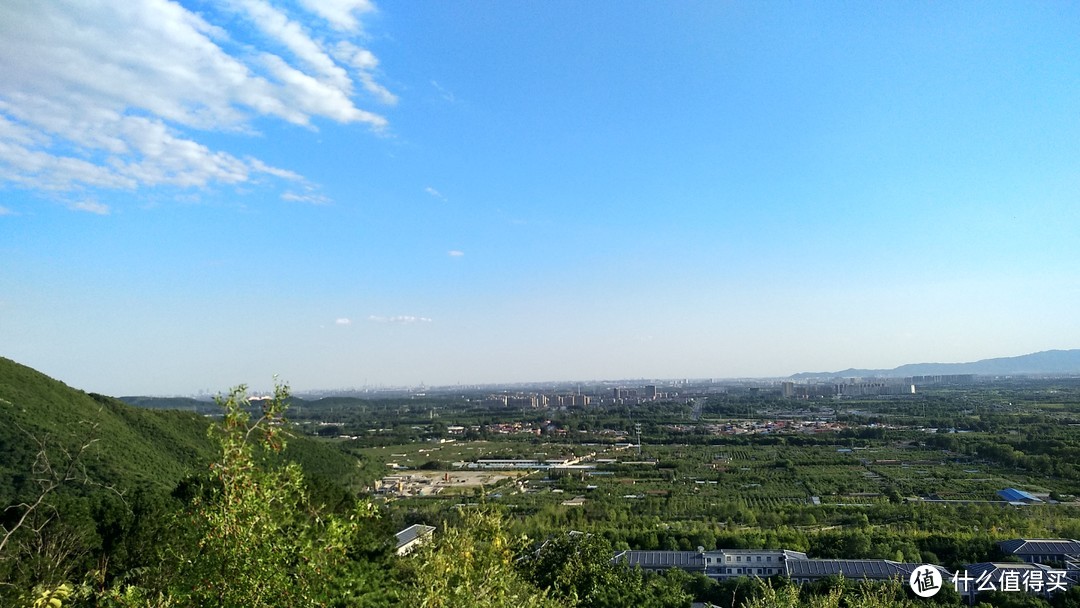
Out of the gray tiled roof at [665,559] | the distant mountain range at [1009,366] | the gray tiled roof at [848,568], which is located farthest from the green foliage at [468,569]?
the distant mountain range at [1009,366]

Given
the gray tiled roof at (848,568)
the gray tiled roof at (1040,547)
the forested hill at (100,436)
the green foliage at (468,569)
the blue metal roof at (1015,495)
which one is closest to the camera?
the green foliage at (468,569)

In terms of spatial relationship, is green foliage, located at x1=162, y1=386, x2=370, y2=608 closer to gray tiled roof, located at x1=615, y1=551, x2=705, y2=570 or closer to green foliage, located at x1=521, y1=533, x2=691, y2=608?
green foliage, located at x1=521, y1=533, x2=691, y2=608

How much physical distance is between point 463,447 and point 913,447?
2824 centimetres

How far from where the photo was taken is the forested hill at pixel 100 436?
14.4 m

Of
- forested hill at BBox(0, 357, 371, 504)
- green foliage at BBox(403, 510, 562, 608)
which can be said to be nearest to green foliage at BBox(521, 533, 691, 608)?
green foliage at BBox(403, 510, 562, 608)

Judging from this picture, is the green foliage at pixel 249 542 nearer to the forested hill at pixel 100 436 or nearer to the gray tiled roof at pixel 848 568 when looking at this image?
the forested hill at pixel 100 436

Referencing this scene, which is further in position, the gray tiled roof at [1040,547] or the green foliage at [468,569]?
the gray tiled roof at [1040,547]

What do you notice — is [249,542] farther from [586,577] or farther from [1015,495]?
[1015,495]

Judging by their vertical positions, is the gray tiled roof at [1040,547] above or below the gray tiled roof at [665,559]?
above

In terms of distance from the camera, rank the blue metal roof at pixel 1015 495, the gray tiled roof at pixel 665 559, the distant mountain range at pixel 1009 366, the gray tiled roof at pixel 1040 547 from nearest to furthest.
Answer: the gray tiled roof at pixel 1040 547 → the gray tiled roof at pixel 665 559 → the blue metal roof at pixel 1015 495 → the distant mountain range at pixel 1009 366

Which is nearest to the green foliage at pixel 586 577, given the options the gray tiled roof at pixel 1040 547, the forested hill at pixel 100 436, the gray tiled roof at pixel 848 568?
the forested hill at pixel 100 436

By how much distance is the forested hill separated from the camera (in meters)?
14.4

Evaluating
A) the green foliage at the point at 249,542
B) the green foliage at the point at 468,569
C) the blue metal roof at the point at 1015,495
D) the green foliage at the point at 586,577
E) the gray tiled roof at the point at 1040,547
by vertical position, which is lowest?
the blue metal roof at the point at 1015,495

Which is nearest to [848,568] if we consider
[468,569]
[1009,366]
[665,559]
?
[665,559]
